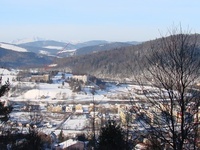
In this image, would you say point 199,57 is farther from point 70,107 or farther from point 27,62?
point 27,62

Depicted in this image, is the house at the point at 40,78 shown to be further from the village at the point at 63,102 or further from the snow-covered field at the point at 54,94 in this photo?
the snow-covered field at the point at 54,94

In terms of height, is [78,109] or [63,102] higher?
[78,109]

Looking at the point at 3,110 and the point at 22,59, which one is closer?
the point at 3,110

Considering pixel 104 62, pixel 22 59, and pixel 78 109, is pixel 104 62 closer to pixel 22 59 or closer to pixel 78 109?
pixel 22 59

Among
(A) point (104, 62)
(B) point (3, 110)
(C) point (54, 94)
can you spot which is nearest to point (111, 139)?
(B) point (3, 110)

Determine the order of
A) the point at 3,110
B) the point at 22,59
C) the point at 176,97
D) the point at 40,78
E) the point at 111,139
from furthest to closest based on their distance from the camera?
the point at 22,59, the point at 40,78, the point at 3,110, the point at 111,139, the point at 176,97

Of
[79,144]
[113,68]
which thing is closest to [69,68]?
[113,68]

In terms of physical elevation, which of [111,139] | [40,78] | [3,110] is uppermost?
[3,110]

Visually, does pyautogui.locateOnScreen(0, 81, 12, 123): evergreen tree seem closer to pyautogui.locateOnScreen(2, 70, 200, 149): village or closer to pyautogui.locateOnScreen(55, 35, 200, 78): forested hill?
pyautogui.locateOnScreen(2, 70, 200, 149): village

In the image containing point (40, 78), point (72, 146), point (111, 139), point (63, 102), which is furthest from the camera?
point (40, 78)
